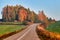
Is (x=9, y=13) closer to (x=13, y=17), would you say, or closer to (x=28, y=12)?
(x=13, y=17)

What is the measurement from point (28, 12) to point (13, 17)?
3286cm

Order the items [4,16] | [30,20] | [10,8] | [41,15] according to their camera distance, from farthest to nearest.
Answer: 1. [30,20]
2. [41,15]
3. [10,8]
4. [4,16]

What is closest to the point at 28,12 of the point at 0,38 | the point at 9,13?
the point at 9,13

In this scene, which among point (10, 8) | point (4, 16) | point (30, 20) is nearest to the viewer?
point (4, 16)

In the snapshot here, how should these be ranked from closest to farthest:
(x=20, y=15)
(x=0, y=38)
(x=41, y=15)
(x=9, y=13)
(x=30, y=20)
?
(x=0, y=38)
(x=9, y=13)
(x=20, y=15)
(x=41, y=15)
(x=30, y=20)

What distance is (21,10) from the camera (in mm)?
109125

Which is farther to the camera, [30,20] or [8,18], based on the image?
[30,20]

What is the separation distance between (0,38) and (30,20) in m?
80.8

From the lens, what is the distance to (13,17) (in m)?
90.9

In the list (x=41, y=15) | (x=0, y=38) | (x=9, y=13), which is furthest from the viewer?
(x=41, y=15)

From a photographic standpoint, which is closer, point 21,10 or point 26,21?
point 21,10

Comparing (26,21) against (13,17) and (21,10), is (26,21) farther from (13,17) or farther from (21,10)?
(13,17)

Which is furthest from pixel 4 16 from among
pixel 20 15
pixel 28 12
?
pixel 28 12

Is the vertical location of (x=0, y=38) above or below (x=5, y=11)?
below
